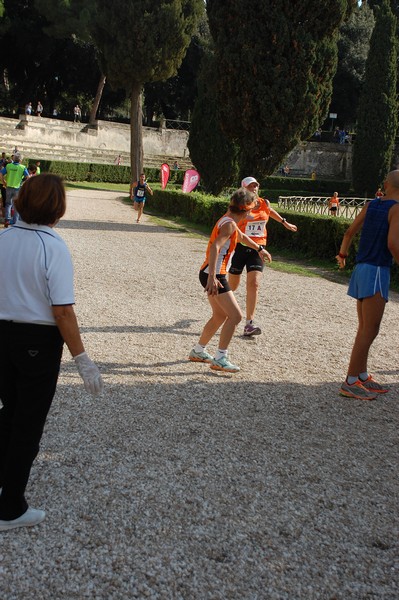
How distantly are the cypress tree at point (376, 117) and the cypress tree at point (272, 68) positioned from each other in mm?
21120

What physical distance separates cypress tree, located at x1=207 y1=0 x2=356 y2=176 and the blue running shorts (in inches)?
614

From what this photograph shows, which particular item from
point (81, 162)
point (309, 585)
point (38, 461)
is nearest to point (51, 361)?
point (38, 461)

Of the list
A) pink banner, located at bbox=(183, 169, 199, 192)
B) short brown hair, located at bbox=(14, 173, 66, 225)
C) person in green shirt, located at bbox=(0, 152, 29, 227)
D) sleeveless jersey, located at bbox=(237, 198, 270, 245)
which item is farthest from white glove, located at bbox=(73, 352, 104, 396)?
pink banner, located at bbox=(183, 169, 199, 192)

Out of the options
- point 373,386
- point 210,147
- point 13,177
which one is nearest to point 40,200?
point 373,386

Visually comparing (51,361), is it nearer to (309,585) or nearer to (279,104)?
(309,585)

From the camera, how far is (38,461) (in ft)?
12.8

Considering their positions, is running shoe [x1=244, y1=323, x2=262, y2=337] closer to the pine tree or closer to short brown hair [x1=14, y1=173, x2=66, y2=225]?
short brown hair [x1=14, y1=173, x2=66, y2=225]

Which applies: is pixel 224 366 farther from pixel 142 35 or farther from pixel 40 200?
pixel 142 35

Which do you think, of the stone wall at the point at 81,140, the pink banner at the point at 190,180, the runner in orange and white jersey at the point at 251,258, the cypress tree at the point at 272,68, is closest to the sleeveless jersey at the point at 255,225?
the runner in orange and white jersey at the point at 251,258

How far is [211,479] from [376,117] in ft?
134

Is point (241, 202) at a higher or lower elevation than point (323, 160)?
lower

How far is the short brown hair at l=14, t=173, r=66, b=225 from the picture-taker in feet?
9.63

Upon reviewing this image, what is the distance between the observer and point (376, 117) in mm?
41250

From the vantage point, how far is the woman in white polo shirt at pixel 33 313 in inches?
115
